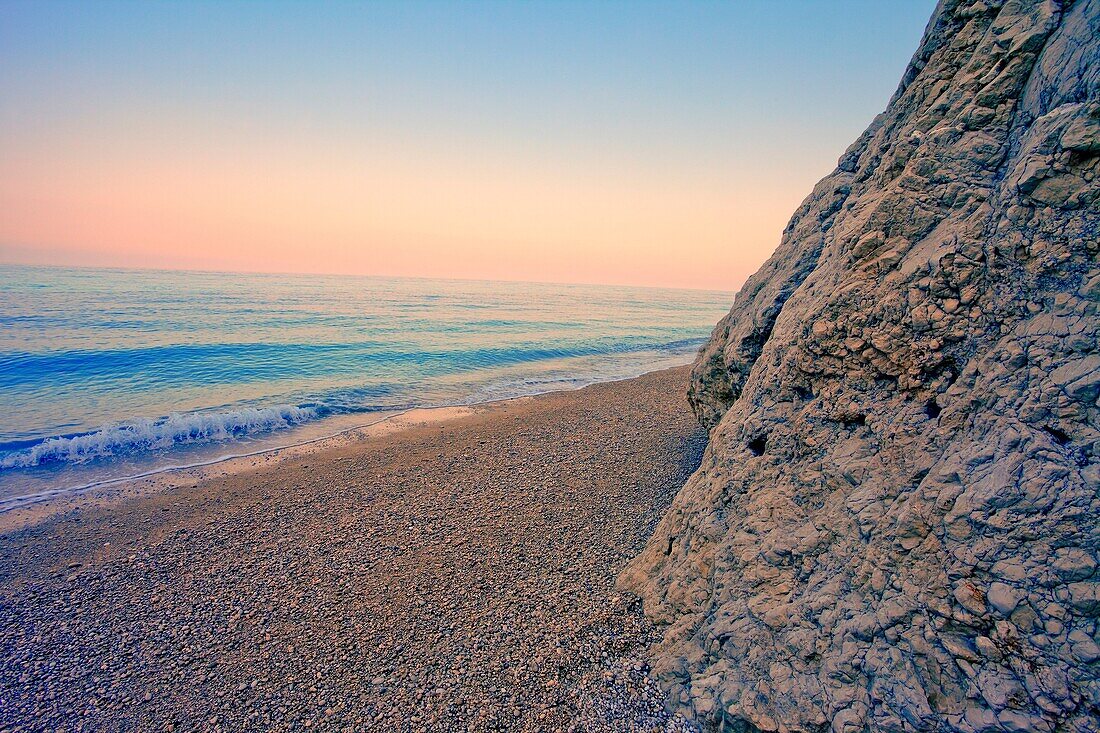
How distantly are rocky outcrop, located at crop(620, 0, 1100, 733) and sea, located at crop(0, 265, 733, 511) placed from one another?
1429 centimetres

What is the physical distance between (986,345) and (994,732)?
8.51 feet

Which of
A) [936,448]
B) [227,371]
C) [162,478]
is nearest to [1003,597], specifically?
[936,448]

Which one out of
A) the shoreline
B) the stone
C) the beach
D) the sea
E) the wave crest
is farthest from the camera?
the sea

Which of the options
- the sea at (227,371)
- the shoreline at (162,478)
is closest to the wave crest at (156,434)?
the sea at (227,371)

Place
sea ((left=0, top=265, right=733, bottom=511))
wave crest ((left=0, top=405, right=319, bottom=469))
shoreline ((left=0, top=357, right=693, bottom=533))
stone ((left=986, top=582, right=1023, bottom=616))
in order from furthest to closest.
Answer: sea ((left=0, top=265, right=733, bottom=511)), wave crest ((left=0, top=405, right=319, bottom=469)), shoreline ((left=0, top=357, right=693, bottom=533)), stone ((left=986, top=582, right=1023, bottom=616))

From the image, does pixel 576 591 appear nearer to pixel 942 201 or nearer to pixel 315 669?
pixel 315 669

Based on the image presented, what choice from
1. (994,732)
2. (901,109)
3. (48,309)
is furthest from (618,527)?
(48,309)

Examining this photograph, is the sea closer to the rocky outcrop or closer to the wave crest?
the wave crest

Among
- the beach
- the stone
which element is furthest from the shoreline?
the stone

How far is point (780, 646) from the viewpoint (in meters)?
4.36

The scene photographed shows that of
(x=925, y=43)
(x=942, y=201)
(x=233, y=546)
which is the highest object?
(x=925, y=43)

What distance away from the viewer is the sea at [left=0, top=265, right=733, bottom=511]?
1445cm

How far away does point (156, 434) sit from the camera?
14.9 metres

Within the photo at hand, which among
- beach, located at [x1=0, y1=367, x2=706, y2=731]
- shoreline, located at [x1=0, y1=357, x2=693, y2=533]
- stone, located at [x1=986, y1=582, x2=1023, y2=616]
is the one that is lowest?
shoreline, located at [x1=0, y1=357, x2=693, y2=533]
